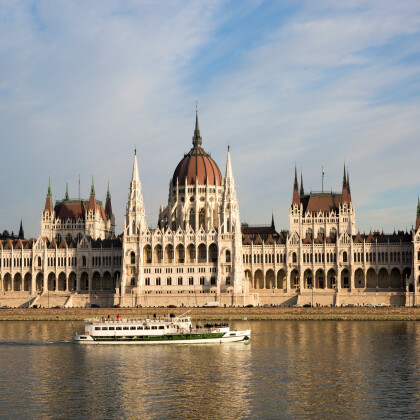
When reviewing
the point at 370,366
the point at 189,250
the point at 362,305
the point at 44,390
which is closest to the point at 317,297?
the point at 362,305

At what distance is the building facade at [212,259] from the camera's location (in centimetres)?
16438

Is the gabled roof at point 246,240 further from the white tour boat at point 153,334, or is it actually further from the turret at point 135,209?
the white tour boat at point 153,334

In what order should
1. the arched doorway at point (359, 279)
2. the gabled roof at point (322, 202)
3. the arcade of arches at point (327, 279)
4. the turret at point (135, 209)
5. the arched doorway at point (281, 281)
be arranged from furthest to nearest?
the gabled roof at point (322, 202) → the arched doorway at point (281, 281) → the arched doorway at point (359, 279) → the turret at point (135, 209) → the arcade of arches at point (327, 279)

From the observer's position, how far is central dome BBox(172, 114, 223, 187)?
18525 cm

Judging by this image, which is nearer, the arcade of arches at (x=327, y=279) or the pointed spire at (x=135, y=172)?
the arcade of arches at (x=327, y=279)

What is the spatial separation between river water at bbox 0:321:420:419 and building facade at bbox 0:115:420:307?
52858 mm

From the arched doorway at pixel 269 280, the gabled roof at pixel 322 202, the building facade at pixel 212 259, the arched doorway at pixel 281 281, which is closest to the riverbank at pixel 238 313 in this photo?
the building facade at pixel 212 259

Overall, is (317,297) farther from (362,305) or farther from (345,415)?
(345,415)

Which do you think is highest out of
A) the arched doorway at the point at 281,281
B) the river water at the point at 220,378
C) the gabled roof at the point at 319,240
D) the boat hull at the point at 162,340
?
the gabled roof at the point at 319,240

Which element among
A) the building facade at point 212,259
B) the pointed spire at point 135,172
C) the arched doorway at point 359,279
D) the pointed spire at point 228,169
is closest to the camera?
the building facade at point 212,259

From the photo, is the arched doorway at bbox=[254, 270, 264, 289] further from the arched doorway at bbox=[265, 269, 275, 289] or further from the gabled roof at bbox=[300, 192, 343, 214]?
the gabled roof at bbox=[300, 192, 343, 214]

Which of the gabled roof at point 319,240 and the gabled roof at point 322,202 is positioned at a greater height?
the gabled roof at point 322,202

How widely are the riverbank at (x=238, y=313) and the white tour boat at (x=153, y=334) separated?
1416 inches

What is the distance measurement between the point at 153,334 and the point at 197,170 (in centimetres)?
8303
